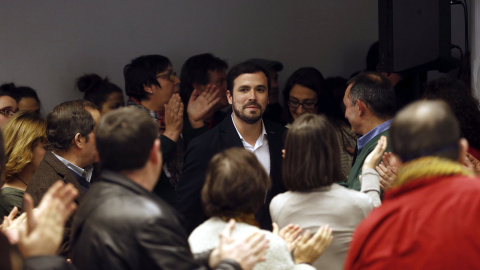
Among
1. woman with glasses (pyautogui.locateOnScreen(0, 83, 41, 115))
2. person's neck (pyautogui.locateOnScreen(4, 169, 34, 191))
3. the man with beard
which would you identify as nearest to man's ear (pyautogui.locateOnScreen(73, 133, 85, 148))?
person's neck (pyautogui.locateOnScreen(4, 169, 34, 191))

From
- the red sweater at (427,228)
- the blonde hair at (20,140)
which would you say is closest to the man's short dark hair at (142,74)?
the blonde hair at (20,140)

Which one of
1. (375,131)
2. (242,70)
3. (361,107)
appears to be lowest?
(375,131)

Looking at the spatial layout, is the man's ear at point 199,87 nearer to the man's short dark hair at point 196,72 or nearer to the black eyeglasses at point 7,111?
the man's short dark hair at point 196,72

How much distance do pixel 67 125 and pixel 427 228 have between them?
6.40 feet

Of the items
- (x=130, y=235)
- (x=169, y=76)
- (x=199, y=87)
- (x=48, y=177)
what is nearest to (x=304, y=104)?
(x=199, y=87)

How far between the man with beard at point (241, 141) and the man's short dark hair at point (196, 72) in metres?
0.76

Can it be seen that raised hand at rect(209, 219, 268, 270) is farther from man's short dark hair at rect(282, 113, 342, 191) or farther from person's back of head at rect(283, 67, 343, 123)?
person's back of head at rect(283, 67, 343, 123)

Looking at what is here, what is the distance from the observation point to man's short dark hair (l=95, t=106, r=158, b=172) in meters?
2.28

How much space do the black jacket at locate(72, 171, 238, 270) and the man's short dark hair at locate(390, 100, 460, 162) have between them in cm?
73

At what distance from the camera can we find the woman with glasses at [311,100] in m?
4.75

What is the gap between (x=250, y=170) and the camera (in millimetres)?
2508

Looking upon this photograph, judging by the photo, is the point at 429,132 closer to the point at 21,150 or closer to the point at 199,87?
the point at 21,150

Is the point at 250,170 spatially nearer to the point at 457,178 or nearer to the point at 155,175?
the point at 155,175

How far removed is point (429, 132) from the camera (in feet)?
7.27
